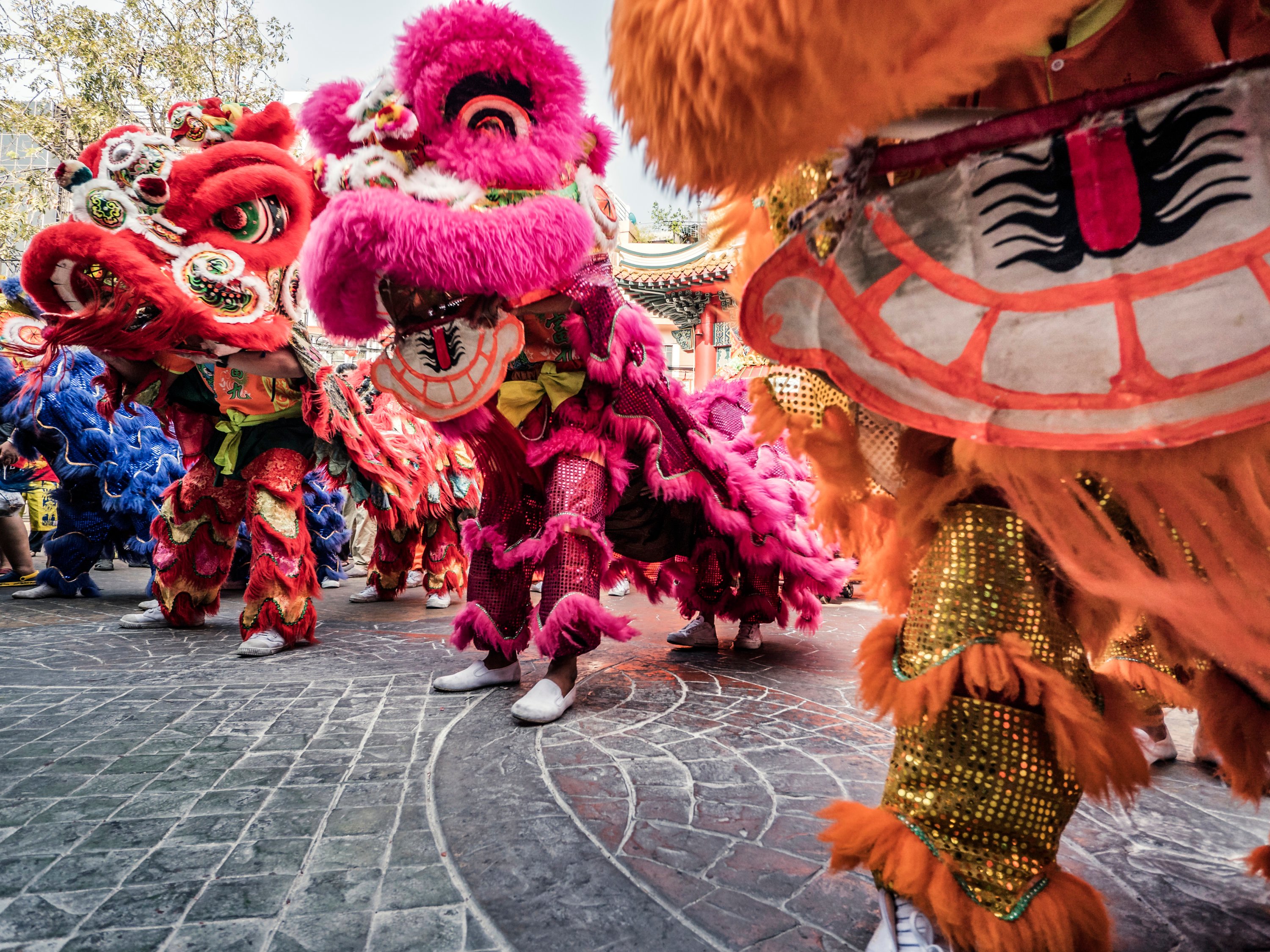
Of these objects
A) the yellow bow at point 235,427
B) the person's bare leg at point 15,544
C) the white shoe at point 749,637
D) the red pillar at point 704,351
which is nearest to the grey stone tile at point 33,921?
the yellow bow at point 235,427

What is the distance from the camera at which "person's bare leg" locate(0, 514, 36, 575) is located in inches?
226

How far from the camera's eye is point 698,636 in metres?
3.54

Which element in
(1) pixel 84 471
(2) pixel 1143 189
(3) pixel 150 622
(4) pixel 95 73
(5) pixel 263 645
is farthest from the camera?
(4) pixel 95 73

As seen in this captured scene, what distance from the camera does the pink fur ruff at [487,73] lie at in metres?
2.02

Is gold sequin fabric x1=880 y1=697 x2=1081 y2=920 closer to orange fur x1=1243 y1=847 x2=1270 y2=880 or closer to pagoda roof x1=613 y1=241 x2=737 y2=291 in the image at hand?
orange fur x1=1243 y1=847 x2=1270 y2=880

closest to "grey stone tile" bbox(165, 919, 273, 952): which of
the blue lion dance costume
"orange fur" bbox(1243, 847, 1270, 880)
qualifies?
"orange fur" bbox(1243, 847, 1270, 880)

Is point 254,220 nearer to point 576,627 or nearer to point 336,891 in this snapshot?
point 576,627

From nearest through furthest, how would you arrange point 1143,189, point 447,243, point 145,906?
point 1143,189, point 145,906, point 447,243

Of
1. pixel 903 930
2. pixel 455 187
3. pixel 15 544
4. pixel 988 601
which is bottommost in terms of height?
pixel 15 544

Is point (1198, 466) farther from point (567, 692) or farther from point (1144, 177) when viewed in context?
point (567, 692)

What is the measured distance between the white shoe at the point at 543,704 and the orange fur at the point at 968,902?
4.55ft

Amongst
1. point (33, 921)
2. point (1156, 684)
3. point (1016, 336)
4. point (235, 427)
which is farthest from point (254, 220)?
point (1156, 684)

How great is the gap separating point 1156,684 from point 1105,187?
117 centimetres

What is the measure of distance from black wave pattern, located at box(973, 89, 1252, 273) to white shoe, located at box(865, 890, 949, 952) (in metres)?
0.88
